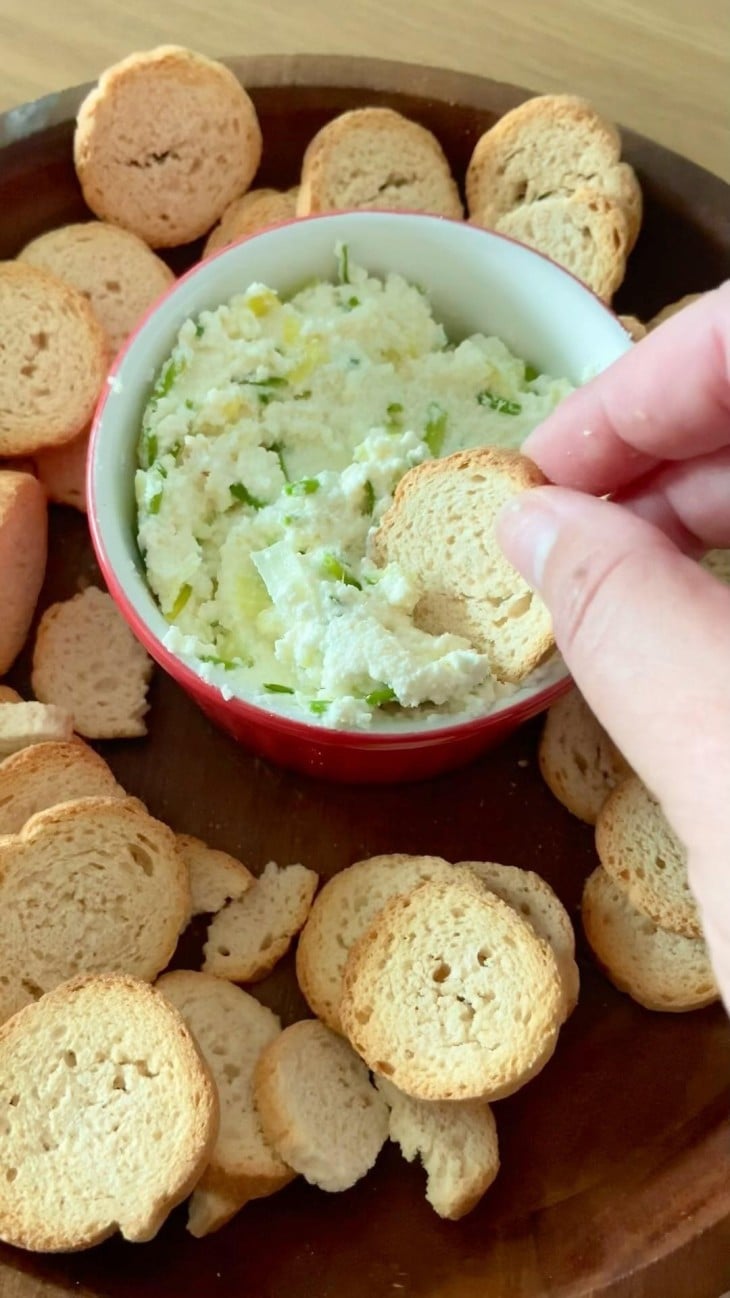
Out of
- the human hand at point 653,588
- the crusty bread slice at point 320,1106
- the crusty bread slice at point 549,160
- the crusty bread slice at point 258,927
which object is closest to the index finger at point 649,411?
the human hand at point 653,588

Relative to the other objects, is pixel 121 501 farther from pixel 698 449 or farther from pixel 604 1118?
pixel 604 1118

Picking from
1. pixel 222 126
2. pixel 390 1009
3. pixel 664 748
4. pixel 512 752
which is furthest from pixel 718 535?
pixel 222 126

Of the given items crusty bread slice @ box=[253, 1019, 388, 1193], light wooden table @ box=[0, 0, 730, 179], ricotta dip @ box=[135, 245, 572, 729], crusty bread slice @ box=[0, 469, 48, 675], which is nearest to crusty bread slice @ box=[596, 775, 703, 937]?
ricotta dip @ box=[135, 245, 572, 729]

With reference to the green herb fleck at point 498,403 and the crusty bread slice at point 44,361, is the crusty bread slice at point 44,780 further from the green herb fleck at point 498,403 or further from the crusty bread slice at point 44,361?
the green herb fleck at point 498,403

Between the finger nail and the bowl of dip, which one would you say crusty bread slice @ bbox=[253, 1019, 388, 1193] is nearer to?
the bowl of dip

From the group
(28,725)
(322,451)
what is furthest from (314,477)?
(28,725)

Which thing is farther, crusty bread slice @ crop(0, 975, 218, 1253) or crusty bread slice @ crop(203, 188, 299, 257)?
crusty bread slice @ crop(203, 188, 299, 257)
